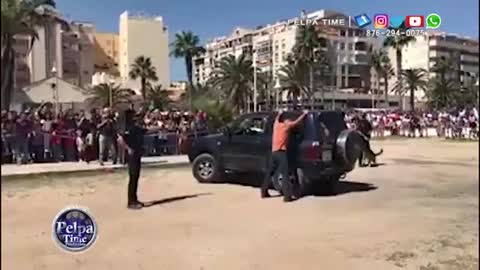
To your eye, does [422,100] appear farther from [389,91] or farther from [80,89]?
[80,89]

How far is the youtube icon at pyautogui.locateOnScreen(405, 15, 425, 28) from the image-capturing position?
3123 millimetres

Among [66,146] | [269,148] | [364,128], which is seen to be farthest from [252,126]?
[66,146]

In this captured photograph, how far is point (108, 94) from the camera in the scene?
3.01 meters

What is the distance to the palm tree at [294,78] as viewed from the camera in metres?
3.08

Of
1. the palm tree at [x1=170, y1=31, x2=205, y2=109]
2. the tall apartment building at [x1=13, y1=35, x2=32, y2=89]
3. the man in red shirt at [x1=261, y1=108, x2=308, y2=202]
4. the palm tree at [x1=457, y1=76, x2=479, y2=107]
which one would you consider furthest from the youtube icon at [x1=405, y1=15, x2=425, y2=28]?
the tall apartment building at [x1=13, y1=35, x2=32, y2=89]

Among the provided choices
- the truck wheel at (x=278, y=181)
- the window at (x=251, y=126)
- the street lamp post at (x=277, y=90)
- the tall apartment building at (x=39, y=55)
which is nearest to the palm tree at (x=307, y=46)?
the street lamp post at (x=277, y=90)

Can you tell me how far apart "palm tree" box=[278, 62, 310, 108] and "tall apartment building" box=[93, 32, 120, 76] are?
77 centimetres

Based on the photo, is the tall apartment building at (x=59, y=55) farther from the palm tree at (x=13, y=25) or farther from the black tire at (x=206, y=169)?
the black tire at (x=206, y=169)

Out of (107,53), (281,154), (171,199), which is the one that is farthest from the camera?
(171,199)

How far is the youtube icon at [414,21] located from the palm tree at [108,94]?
1339 millimetres

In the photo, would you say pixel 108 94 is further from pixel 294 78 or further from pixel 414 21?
pixel 414 21

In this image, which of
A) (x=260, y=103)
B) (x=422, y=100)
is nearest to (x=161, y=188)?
(x=260, y=103)

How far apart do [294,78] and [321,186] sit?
92 cm

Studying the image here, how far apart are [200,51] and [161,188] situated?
2.79 ft
